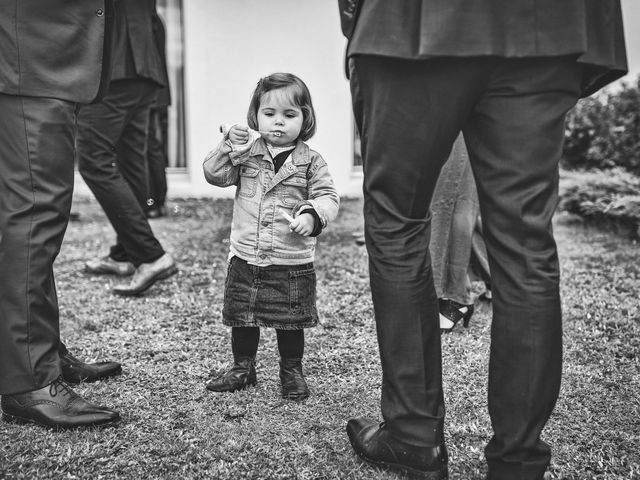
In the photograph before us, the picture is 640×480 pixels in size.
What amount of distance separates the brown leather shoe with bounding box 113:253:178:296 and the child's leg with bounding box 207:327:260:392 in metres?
1.64

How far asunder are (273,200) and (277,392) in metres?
0.80

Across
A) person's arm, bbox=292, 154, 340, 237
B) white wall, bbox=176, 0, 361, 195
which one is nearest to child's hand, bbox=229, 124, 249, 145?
person's arm, bbox=292, 154, 340, 237

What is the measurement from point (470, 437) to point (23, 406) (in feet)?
5.25

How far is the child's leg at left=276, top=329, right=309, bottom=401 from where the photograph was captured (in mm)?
2953

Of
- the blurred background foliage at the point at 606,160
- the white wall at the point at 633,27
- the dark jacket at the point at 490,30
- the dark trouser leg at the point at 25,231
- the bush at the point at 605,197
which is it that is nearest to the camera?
the dark jacket at the point at 490,30

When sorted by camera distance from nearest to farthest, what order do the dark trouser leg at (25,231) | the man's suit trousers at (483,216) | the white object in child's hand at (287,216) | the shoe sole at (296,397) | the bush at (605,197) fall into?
the man's suit trousers at (483,216) < the dark trouser leg at (25,231) < the white object in child's hand at (287,216) < the shoe sole at (296,397) < the bush at (605,197)

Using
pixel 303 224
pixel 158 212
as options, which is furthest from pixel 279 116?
pixel 158 212

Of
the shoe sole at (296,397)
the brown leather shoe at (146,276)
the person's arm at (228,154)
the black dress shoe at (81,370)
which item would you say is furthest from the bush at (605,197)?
the black dress shoe at (81,370)

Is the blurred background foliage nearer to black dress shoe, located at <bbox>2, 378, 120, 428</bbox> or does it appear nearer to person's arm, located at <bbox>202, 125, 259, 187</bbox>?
person's arm, located at <bbox>202, 125, 259, 187</bbox>

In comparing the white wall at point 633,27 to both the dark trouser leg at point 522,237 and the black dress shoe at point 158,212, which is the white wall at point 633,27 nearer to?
the black dress shoe at point 158,212

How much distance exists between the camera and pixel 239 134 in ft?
9.00

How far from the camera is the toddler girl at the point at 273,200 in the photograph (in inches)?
110

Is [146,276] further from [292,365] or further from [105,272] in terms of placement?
[292,365]

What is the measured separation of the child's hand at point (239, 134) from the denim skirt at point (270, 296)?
18.6 inches
